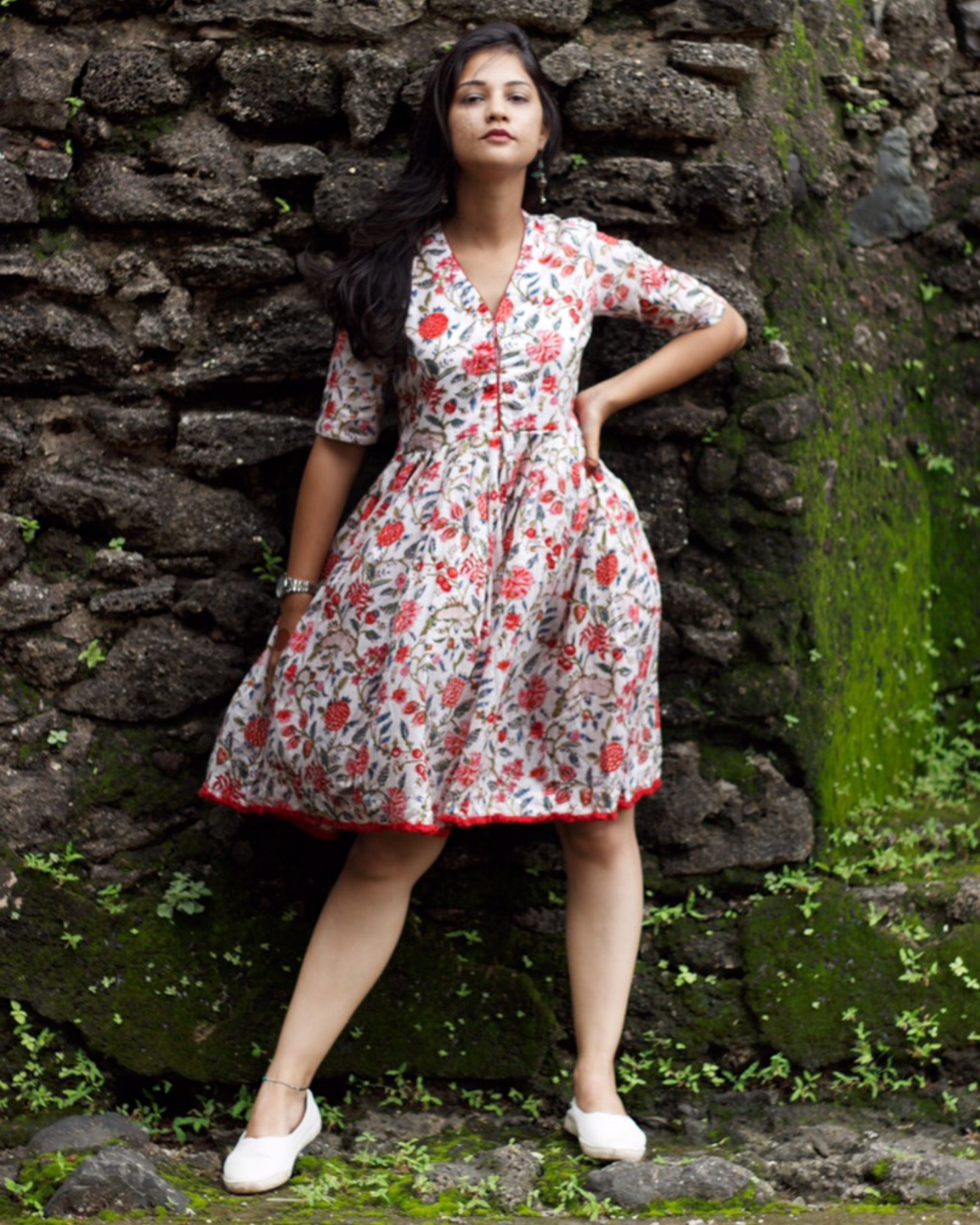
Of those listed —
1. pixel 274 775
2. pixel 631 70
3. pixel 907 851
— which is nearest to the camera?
pixel 274 775

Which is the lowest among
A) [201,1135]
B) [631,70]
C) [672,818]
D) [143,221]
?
[201,1135]

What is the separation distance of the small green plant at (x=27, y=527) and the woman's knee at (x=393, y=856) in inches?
36.3

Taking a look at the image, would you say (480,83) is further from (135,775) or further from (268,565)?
(135,775)

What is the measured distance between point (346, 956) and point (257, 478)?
984 mm

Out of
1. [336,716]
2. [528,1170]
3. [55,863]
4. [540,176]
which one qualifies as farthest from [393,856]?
[540,176]

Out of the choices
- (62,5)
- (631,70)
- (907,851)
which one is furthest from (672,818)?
(62,5)

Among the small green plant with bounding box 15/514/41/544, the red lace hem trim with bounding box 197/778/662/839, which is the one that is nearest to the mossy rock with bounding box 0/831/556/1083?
the red lace hem trim with bounding box 197/778/662/839

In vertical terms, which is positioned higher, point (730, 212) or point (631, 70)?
point (631, 70)

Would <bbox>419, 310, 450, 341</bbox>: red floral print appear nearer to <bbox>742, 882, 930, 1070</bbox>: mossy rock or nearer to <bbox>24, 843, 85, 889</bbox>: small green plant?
<bbox>24, 843, 85, 889</bbox>: small green plant

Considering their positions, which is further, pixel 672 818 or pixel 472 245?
pixel 672 818

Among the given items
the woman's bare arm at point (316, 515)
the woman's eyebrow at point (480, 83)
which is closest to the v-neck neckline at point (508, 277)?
the woman's eyebrow at point (480, 83)

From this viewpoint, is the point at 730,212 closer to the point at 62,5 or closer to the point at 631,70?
the point at 631,70

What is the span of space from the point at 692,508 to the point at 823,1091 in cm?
122

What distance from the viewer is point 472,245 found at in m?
2.85
